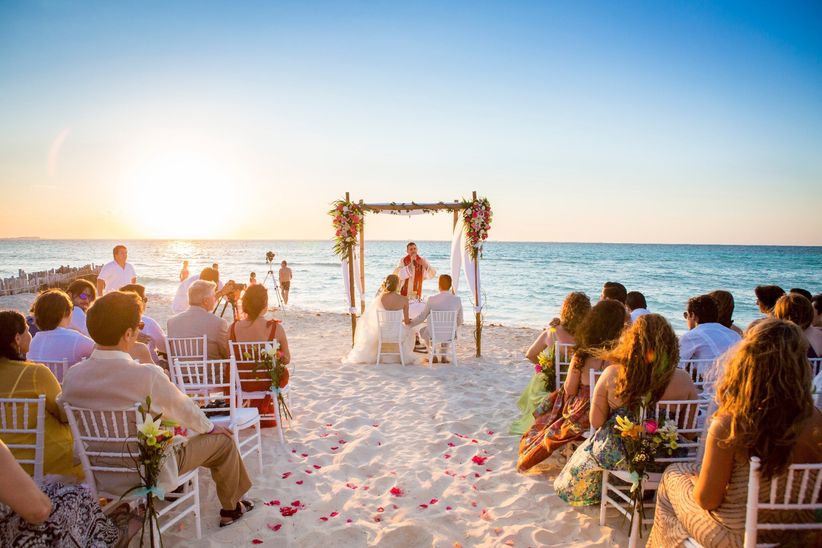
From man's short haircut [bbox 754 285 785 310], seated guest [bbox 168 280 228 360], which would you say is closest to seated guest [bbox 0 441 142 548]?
seated guest [bbox 168 280 228 360]

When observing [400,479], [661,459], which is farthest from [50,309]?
[661,459]

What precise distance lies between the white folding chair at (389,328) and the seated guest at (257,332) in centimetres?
312

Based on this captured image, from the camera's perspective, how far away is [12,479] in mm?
1854

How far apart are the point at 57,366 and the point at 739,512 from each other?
185 inches

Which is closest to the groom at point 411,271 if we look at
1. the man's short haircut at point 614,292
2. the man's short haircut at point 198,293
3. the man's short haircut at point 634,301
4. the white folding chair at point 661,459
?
the man's short haircut at point 634,301

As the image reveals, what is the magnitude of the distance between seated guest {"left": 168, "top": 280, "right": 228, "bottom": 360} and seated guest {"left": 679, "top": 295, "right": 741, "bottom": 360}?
14.7ft

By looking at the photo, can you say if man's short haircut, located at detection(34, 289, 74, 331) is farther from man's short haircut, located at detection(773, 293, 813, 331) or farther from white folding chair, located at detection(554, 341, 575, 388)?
man's short haircut, located at detection(773, 293, 813, 331)

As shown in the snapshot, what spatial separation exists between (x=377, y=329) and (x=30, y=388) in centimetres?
591

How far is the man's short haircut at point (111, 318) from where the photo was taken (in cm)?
276

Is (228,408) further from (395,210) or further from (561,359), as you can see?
(395,210)

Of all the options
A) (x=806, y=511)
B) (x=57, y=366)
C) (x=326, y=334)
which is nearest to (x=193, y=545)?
(x=57, y=366)

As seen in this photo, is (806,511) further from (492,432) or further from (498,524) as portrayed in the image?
(492,432)

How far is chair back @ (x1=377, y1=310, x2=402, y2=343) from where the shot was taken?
26.8 ft

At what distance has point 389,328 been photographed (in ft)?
27.3
